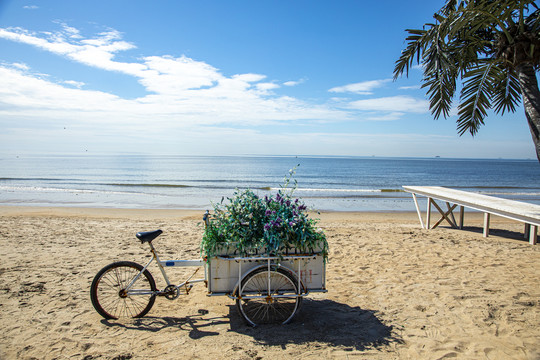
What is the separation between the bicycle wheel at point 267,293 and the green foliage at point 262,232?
0.28m

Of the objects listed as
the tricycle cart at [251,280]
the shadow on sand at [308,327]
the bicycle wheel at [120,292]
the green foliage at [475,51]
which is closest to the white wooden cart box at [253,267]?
the tricycle cart at [251,280]

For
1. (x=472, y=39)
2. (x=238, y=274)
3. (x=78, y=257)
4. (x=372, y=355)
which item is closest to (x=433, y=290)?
(x=372, y=355)

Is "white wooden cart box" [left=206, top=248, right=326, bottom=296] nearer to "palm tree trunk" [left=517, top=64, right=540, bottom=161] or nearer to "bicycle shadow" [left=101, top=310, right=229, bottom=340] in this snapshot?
"bicycle shadow" [left=101, top=310, right=229, bottom=340]

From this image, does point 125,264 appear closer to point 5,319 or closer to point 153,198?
point 5,319

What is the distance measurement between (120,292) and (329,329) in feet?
8.29

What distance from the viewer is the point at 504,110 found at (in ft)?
22.6

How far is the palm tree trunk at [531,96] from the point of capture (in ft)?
16.1

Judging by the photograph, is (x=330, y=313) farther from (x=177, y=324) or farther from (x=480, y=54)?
(x=480, y=54)

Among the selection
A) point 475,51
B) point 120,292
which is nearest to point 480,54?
point 475,51

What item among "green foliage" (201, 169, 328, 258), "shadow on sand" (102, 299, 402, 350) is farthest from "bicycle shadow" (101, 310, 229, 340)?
"green foliage" (201, 169, 328, 258)

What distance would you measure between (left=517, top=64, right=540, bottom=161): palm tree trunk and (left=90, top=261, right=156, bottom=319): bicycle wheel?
5951 mm

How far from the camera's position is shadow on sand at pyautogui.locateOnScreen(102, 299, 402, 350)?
351cm

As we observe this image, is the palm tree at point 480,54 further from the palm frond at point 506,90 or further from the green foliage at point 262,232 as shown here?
the green foliage at point 262,232

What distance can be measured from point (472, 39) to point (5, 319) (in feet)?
26.7
